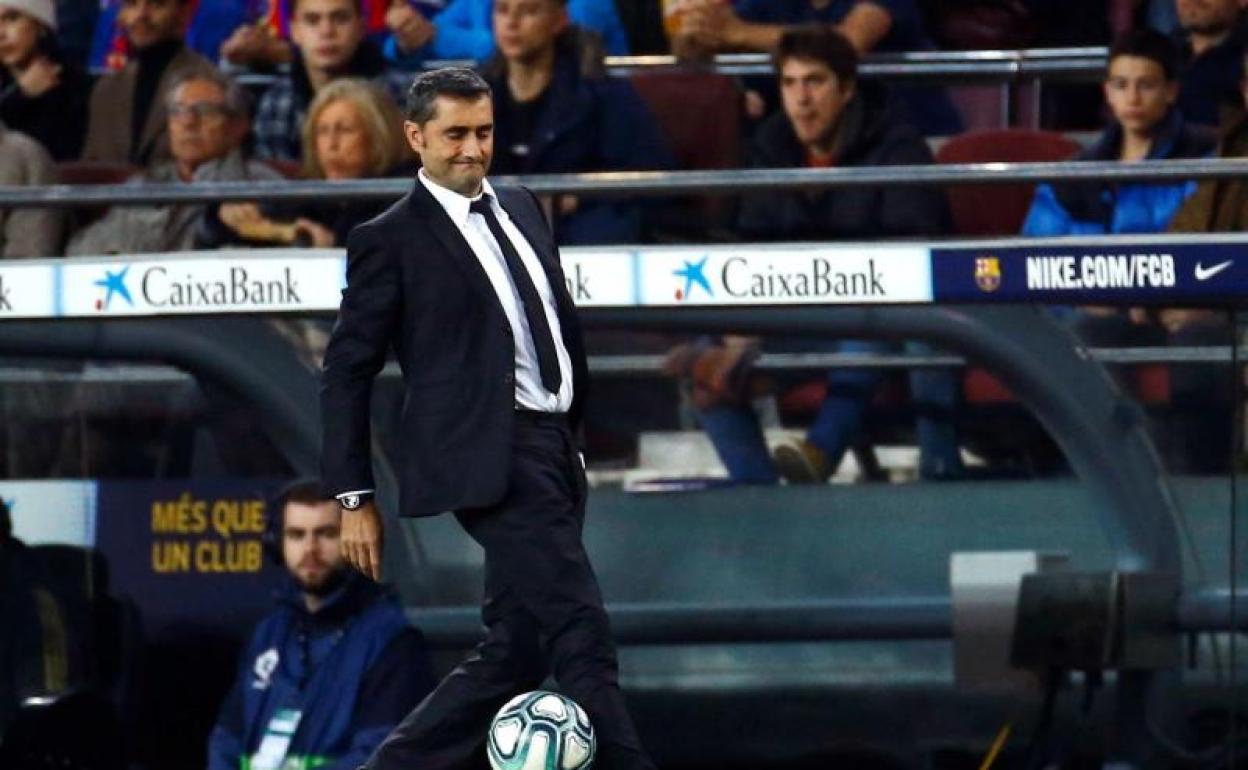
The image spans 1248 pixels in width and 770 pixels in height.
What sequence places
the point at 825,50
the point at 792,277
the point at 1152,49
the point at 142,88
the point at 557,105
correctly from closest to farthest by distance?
the point at 792,277 < the point at 1152,49 < the point at 825,50 < the point at 557,105 < the point at 142,88

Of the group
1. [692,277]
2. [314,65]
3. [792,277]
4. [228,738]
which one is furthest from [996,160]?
[228,738]

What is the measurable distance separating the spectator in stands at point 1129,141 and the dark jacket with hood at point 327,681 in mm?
2156

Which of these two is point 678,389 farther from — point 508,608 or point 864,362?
point 508,608

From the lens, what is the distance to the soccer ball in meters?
6.13

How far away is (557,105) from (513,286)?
7.70 ft

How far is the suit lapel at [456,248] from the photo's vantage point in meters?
6.17

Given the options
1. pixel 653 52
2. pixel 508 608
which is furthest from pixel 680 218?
pixel 653 52

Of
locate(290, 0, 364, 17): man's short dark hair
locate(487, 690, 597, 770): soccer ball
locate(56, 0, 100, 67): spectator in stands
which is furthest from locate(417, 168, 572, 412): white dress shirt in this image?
locate(56, 0, 100, 67): spectator in stands

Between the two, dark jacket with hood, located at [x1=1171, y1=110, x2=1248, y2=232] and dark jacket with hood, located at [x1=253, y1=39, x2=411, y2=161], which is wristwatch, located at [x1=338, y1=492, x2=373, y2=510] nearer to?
dark jacket with hood, located at [x1=1171, y1=110, x2=1248, y2=232]

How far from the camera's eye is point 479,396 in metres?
6.14

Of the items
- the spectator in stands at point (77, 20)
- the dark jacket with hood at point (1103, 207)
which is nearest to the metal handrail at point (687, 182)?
the dark jacket with hood at point (1103, 207)

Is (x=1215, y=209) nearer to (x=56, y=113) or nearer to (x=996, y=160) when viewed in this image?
(x=996, y=160)

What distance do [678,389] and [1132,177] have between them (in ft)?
4.95

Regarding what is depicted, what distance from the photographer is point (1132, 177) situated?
284 inches
